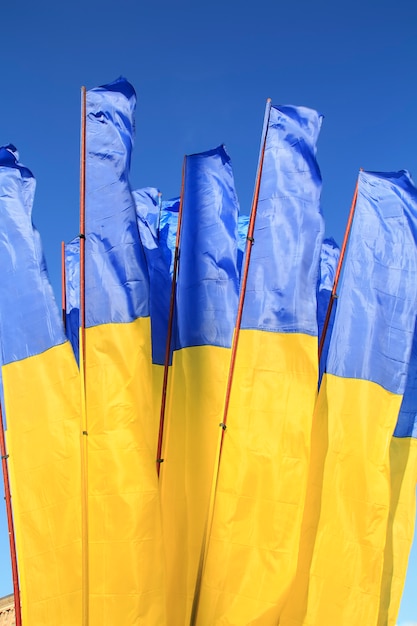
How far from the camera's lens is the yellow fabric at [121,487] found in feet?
17.0

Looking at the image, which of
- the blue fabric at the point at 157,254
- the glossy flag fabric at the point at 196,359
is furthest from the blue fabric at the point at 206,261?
the blue fabric at the point at 157,254

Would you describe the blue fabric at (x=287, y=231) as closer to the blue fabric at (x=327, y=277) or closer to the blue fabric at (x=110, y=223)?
the blue fabric at (x=110, y=223)

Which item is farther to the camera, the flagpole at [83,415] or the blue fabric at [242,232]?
the blue fabric at [242,232]

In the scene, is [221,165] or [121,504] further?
[221,165]

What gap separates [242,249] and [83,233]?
338 centimetres

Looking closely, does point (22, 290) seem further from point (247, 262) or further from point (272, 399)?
point (272, 399)

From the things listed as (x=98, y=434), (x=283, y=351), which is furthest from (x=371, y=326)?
(x=98, y=434)

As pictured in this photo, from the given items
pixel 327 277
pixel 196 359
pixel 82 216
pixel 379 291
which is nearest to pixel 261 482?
pixel 196 359

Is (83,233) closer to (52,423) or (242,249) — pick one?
(52,423)

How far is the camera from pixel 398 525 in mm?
6785

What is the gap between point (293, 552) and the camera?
5543mm

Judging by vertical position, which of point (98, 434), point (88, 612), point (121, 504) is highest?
point (98, 434)

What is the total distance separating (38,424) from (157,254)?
320 centimetres

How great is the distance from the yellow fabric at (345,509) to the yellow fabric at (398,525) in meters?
0.75
